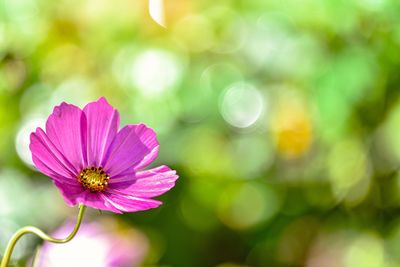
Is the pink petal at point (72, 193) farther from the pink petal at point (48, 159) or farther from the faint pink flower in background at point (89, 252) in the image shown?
the faint pink flower in background at point (89, 252)

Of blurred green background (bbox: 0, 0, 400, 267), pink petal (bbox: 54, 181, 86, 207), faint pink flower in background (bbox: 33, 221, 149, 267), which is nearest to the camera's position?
pink petal (bbox: 54, 181, 86, 207)

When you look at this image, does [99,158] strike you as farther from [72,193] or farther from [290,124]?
[290,124]

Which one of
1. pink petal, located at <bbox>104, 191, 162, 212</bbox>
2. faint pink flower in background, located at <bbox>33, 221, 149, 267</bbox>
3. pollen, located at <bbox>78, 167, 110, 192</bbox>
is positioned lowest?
faint pink flower in background, located at <bbox>33, 221, 149, 267</bbox>

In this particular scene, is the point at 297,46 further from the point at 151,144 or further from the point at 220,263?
the point at 151,144

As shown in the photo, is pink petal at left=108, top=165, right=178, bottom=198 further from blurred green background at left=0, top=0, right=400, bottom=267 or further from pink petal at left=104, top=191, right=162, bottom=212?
blurred green background at left=0, top=0, right=400, bottom=267

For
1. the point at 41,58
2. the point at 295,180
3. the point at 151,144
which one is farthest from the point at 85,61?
the point at 151,144

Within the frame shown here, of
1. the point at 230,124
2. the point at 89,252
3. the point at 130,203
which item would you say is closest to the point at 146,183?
the point at 130,203

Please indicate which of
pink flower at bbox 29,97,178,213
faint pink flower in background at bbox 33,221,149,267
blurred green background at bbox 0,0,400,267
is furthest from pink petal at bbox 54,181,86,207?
blurred green background at bbox 0,0,400,267
